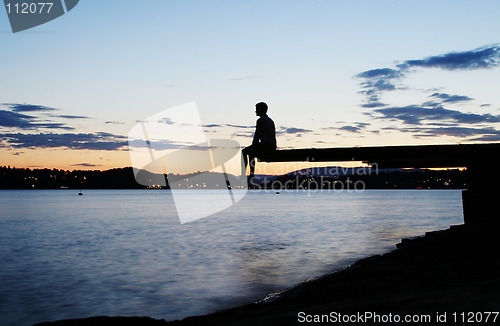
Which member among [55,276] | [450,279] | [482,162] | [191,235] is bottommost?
[191,235]

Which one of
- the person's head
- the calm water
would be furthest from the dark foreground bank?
the calm water

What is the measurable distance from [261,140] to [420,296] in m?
7.34

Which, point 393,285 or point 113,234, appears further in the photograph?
point 113,234

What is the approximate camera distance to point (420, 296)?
3.91 m

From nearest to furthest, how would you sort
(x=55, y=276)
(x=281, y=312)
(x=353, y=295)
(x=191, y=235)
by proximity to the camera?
(x=281, y=312), (x=353, y=295), (x=55, y=276), (x=191, y=235)

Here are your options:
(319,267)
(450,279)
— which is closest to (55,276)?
(319,267)

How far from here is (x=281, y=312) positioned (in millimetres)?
4535

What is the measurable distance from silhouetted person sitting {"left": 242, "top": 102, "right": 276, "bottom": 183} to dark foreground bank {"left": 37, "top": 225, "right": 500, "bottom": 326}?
4473 mm

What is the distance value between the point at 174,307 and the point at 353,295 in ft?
21.8

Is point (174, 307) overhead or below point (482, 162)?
below

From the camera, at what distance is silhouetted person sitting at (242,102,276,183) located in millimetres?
Answer: 10641

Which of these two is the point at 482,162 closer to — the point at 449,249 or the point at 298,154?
the point at 449,249

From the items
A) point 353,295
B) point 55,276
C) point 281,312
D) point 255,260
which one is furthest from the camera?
point 255,260

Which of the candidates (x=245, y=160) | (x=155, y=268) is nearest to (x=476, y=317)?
(x=245, y=160)
